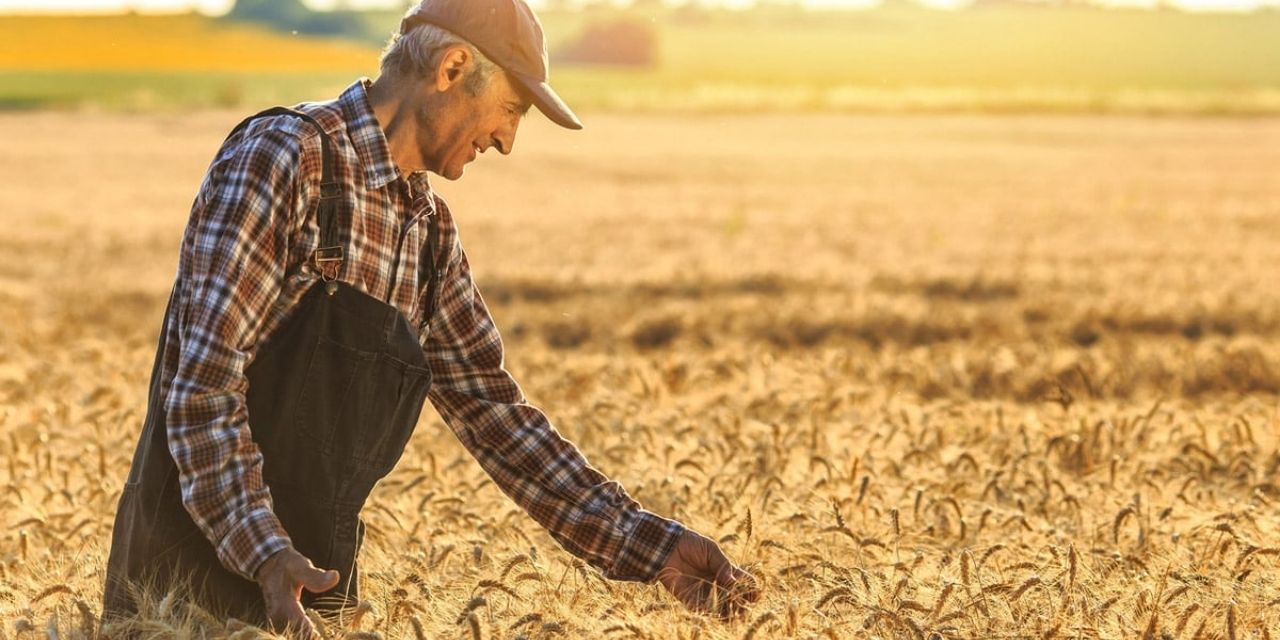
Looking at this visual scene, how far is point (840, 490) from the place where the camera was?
6.69m

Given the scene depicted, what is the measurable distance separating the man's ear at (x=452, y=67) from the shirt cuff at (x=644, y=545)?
135 cm

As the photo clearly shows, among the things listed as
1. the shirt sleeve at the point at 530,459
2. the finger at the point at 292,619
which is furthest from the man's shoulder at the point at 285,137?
the finger at the point at 292,619

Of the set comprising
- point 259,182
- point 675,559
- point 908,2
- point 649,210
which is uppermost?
point 259,182

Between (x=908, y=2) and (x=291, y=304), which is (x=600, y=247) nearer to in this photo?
(x=291, y=304)

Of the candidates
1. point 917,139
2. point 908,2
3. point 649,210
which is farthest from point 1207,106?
point 908,2

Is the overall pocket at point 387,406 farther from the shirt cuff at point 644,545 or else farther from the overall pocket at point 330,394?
the shirt cuff at point 644,545

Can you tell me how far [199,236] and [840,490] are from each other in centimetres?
322

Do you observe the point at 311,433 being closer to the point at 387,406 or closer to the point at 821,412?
the point at 387,406

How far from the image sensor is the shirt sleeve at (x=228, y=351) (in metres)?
4.10

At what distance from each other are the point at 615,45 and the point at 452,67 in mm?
112204

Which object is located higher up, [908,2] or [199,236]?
[199,236]

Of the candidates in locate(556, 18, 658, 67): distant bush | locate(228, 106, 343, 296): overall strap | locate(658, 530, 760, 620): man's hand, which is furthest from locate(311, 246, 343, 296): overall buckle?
locate(556, 18, 658, 67): distant bush

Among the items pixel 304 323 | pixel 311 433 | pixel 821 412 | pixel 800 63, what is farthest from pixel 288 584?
pixel 800 63

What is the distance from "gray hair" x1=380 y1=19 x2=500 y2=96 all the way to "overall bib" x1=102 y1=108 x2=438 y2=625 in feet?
0.98
